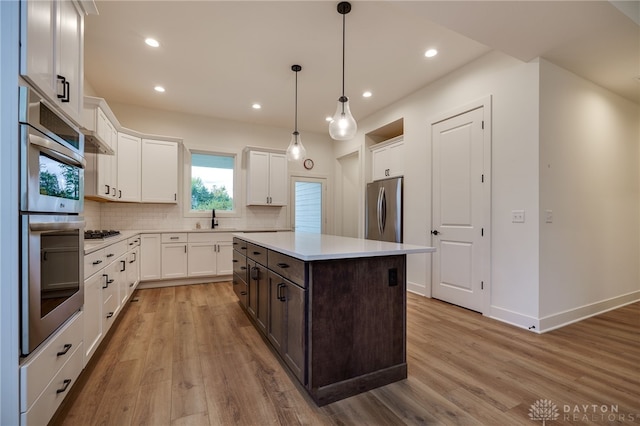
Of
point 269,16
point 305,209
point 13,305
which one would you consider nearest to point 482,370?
point 13,305

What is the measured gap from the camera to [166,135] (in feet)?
16.2

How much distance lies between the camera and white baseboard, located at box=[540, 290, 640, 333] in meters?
2.78

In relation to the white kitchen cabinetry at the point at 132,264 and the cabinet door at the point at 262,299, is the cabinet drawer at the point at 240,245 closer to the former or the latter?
the cabinet door at the point at 262,299

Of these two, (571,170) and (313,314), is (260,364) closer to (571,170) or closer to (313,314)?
(313,314)

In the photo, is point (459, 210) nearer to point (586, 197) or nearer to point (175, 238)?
point (586, 197)

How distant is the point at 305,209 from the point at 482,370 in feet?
15.1

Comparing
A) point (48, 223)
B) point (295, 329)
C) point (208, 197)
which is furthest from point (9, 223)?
point (208, 197)

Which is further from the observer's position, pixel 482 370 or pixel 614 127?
pixel 614 127

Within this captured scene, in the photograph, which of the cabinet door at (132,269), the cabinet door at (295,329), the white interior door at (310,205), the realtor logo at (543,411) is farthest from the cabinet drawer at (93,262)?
the white interior door at (310,205)

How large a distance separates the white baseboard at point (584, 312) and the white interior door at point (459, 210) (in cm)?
59

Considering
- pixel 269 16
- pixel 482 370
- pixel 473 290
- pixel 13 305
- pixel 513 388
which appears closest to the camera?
pixel 13 305

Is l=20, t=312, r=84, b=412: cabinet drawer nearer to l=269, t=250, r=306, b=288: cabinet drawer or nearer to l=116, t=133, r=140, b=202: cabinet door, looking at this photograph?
l=269, t=250, r=306, b=288: cabinet drawer

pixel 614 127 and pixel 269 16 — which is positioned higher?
pixel 269 16

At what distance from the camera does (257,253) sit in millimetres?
2600
